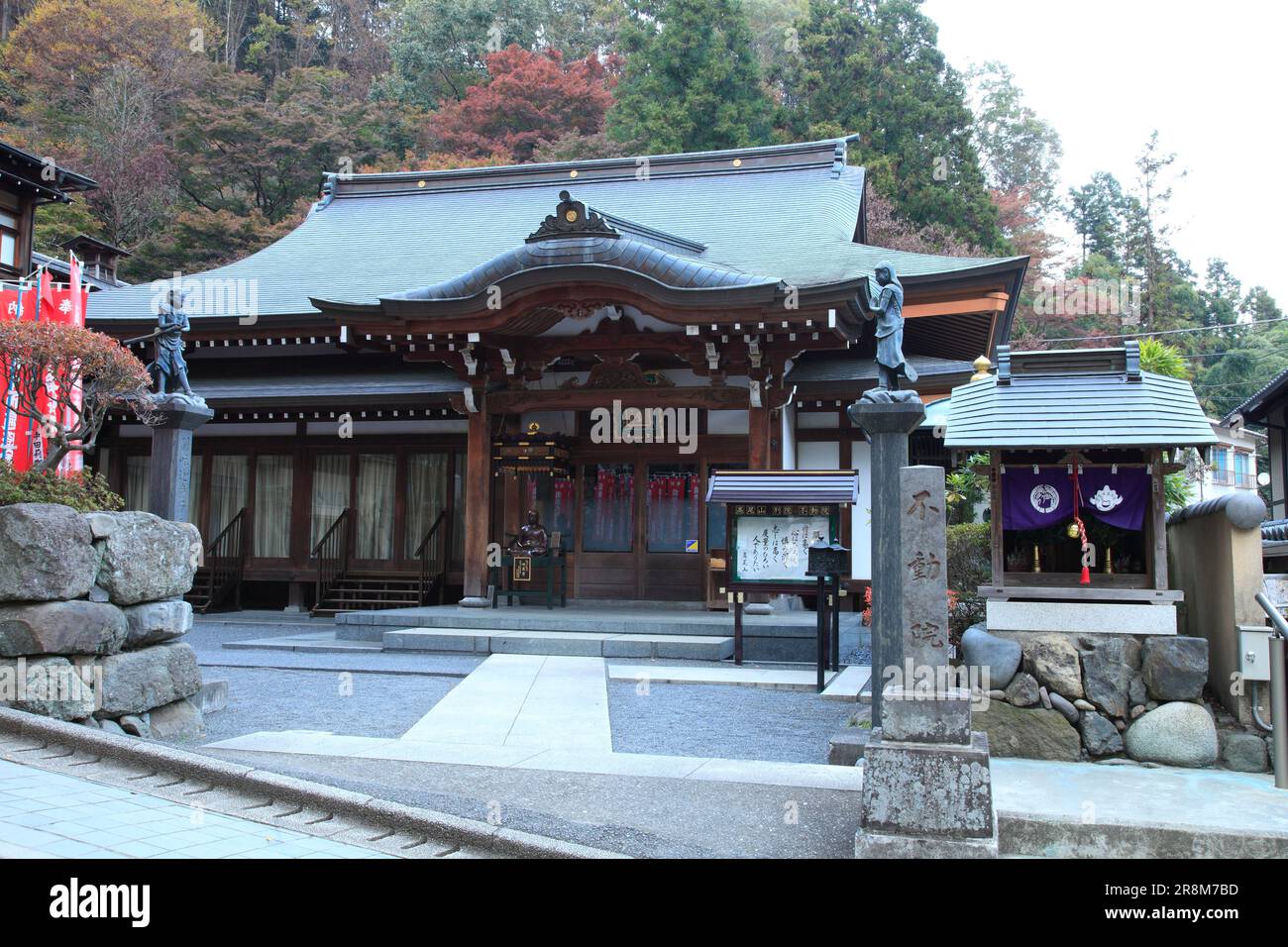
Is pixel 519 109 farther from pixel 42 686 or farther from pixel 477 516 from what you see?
pixel 42 686

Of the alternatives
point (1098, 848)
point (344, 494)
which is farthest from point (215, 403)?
point (1098, 848)

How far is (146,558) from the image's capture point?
6.62 m

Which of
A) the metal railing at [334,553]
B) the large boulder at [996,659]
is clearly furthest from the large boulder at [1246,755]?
the metal railing at [334,553]

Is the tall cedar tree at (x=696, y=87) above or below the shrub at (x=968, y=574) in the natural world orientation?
above

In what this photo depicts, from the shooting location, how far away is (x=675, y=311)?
11734 millimetres

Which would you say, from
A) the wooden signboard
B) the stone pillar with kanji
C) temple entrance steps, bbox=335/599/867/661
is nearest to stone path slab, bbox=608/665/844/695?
temple entrance steps, bbox=335/599/867/661

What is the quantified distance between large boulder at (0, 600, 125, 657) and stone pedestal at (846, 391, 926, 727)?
203 inches

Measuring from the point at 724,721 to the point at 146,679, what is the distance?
14.3 feet

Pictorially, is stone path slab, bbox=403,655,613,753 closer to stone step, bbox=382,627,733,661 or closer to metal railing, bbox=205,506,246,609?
stone step, bbox=382,627,733,661

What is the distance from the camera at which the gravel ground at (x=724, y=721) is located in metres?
6.88

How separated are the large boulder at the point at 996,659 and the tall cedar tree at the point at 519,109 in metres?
30.6

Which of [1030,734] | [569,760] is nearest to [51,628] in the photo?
[569,760]

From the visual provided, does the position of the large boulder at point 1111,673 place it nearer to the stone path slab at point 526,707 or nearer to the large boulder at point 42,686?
the stone path slab at point 526,707

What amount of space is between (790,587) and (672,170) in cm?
1288
